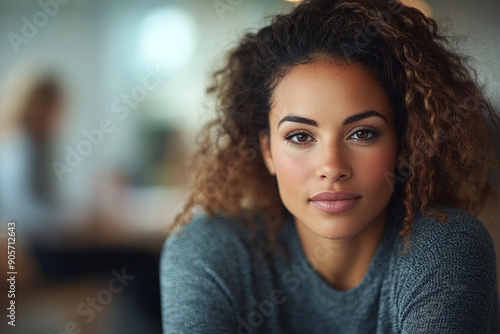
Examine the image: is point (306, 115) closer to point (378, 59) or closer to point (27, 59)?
point (378, 59)

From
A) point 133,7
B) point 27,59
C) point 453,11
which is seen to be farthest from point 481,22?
point 27,59

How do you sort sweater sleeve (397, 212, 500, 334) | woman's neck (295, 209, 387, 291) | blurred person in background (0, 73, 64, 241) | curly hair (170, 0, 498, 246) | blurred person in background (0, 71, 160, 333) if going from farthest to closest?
blurred person in background (0, 73, 64, 241) < blurred person in background (0, 71, 160, 333) < woman's neck (295, 209, 387, 291) < curly hair (170, 0, 498, 246) < sweater sleeve (397, 212, 500, 334)

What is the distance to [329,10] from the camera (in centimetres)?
102

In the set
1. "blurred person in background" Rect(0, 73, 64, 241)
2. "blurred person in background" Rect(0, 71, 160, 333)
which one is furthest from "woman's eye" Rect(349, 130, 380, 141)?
"blurred person in background" Rect(0, 73, 64, 241)

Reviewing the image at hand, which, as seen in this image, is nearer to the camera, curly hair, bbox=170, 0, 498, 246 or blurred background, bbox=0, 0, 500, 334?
curly hair, bbox=170, 0, 498, 246

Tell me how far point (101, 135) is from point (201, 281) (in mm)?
3085

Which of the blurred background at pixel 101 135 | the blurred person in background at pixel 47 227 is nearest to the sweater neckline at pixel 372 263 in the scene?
the blurred background at pixel 101 135

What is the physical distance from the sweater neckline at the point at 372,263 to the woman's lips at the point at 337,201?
16cm

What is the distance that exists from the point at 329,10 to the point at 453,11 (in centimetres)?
355

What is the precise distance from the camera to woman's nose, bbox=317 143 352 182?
37.6 inches

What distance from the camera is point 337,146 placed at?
969 mm

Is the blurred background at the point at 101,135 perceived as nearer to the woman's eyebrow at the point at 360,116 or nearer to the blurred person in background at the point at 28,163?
the blurred person in background at the point at 28,163

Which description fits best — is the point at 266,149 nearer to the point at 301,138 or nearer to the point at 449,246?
the point at 301,138

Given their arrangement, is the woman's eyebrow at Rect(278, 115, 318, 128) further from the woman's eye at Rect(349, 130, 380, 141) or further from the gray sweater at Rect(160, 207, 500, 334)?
the gray sweater at Rect(160, 207, 500, 334)
